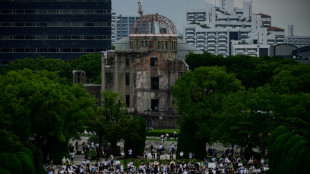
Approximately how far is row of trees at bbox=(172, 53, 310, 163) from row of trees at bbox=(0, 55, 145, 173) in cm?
655

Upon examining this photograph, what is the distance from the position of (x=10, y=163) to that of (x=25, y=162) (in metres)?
3.22

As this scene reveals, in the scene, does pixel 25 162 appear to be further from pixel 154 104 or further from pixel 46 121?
pixel 154 104

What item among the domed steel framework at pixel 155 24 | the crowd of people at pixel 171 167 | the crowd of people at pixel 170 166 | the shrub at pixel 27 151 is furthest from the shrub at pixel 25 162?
the domed steel framework at pixel 155 24

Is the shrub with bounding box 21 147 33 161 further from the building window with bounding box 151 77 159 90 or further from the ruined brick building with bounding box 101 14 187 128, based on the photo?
the building window with bounding box 151 77 159 90

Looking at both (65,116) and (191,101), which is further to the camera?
(191,101)

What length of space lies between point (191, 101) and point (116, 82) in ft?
122

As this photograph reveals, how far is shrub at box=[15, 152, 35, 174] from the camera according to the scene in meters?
84.2

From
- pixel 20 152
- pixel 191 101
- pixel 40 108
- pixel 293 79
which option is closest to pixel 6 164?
pixel 20 152

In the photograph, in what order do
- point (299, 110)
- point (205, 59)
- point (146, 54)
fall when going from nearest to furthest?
point (299, 110) → point (146, 54) → point (205, 59)

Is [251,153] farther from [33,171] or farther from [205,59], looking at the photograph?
[205,59]

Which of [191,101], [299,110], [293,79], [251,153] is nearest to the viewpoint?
[299,110]

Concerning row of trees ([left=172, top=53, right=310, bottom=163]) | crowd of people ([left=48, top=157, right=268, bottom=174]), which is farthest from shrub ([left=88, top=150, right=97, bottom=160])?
row of trees ([left=172, top=53, right=310, bottom=163])

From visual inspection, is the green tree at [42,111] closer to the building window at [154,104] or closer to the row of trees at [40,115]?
the row of trees at [40,115]

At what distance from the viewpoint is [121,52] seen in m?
165
